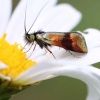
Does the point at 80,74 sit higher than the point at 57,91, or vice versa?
the point at 80,74

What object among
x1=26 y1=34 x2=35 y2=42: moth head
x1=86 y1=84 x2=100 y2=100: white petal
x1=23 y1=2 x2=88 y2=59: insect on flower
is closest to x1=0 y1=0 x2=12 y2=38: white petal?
x1=26 y1=34 x2=35 y2=42: moth head

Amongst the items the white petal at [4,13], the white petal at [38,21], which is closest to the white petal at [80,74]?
the white petal at [38,21]

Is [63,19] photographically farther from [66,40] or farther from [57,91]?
[57,91]

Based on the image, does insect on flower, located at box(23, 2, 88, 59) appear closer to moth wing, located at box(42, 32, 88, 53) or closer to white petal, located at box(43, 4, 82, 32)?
moth wing, located at box(42, 32, 88, 53)

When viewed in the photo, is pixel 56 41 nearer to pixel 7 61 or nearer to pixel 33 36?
pixel 33 36

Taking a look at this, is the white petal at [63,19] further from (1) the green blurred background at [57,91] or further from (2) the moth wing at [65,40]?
(1) the green blurred background at [57,91]

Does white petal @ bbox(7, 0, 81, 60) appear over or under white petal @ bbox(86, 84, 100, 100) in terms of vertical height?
over

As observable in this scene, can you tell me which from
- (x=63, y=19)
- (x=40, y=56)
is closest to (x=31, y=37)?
(x=40, y=56)

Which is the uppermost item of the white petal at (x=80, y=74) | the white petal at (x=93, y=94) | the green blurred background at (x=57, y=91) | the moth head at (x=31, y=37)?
the moth head at (x=31, y=37)
